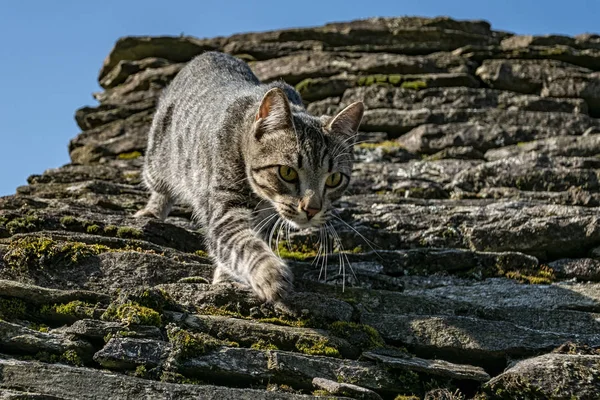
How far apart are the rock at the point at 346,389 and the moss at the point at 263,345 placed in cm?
53

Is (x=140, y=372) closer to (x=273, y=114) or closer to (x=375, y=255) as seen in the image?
(x=273, y=114)

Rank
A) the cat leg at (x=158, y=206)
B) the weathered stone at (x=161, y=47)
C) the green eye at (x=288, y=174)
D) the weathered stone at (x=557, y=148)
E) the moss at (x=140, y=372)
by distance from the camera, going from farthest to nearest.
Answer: the weathered stone at (x=161, y=47)
the weathered stone at (x=557, y=148)
the cat leg at (x=158, y=206)
the green eye at (x=288, y=174)
the moss at (x=140, y=372)

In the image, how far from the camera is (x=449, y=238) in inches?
359

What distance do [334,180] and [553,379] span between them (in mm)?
3254

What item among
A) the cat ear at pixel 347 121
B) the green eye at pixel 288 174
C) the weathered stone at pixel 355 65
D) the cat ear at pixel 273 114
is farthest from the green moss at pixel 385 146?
the green eye at pixel 288 174

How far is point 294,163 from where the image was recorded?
24.1ft

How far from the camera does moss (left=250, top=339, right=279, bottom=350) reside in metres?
5.48

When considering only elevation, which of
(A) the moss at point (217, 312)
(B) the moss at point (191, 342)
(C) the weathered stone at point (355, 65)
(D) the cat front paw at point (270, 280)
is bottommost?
(B) the moss at point (191, 342)

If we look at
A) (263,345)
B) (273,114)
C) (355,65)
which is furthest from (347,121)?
(355,65)

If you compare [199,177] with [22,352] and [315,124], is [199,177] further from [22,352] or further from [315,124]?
[22,352]

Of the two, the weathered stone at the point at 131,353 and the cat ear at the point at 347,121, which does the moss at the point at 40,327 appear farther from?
the cat ear at the point at 347,121

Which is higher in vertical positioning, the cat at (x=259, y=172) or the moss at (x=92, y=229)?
the cat at (x=259, y=172)

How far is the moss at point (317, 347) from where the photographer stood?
Result: 18.3 feet

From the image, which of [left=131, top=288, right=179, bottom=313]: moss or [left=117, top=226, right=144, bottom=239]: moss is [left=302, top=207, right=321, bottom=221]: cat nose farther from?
[left=117, top=226, right=144, bottom=239]: moss
